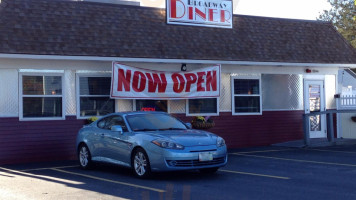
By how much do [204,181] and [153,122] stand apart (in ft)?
6.96

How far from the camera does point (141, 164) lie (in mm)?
11266

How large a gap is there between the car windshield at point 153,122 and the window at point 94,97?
4158mm

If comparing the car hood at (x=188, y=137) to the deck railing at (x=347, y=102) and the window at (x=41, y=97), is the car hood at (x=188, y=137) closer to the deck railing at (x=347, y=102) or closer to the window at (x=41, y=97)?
the window at (x=41, y=97)

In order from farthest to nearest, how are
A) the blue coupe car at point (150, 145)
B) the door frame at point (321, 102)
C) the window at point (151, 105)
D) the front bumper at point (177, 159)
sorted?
the door frame at point (321, 102) < the window at point (151, 105) < the blue coupe car at point (150, 145) < the front bumper at point (177, 159)

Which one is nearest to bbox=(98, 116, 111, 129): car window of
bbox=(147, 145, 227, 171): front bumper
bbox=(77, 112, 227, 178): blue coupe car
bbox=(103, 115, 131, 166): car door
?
bbox=(77, 112, 227, 178): blue coupe car

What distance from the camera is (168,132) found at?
11719 mm

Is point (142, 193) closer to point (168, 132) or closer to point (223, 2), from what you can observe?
point (168, 132)

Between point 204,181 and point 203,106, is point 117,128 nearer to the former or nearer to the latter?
point 204,181

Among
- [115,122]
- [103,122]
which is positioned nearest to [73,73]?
[103,122]

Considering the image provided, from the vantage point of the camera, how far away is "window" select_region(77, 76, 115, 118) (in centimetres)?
1630

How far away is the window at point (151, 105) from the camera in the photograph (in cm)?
1709

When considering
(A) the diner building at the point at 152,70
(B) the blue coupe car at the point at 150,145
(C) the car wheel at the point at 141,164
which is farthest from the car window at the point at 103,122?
(A) the diner building at the point at 152,70

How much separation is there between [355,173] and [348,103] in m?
9.20

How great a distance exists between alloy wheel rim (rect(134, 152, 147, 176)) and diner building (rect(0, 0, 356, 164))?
4.98 meters
